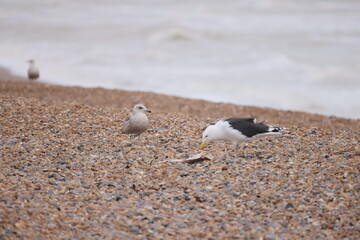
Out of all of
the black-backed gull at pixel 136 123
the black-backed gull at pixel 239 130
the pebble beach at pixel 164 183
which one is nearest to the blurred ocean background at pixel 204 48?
the pebble beach at pixel 164 183

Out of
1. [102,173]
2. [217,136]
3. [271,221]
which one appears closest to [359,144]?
[217,136]

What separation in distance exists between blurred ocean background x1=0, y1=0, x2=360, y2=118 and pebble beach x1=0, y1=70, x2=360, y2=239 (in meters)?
9.57

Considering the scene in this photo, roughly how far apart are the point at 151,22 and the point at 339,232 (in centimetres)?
2826

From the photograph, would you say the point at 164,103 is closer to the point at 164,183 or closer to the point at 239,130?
the point at 239,130

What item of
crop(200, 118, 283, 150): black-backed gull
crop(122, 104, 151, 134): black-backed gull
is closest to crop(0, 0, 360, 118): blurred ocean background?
crop(122, 104, 151, 134): black-backed gull

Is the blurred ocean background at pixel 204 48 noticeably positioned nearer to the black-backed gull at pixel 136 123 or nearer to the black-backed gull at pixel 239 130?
the black-backed gull at pixel 136 123

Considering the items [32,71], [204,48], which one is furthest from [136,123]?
[204,48]

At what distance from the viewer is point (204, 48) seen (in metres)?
26.2

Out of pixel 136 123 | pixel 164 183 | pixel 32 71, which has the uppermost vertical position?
pixel 32 71

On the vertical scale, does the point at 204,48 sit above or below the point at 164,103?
above

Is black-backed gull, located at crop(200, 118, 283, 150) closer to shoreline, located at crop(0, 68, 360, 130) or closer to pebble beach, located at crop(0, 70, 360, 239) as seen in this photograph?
pebble beach, located at crop(0, 70, 360, 239)

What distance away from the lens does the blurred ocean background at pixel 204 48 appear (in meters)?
18.8

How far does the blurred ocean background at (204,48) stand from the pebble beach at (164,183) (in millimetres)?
9567

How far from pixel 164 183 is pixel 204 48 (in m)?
20.6
